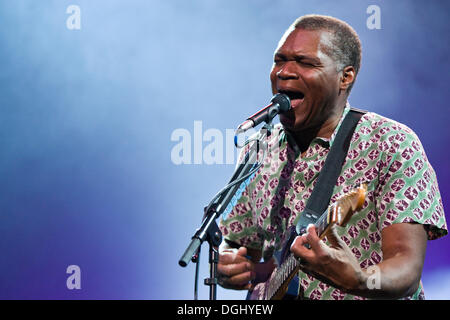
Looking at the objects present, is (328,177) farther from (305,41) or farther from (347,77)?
(305,41)

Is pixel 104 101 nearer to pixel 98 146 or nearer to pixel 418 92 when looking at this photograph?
pixel 98 146

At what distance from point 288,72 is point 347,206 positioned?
2.75ft

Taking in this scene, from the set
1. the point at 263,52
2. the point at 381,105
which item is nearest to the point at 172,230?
the point at 263,52

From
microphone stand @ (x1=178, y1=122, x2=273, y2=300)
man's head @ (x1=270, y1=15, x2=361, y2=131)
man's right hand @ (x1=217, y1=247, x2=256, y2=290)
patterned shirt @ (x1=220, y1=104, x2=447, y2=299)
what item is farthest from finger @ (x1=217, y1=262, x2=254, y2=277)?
man's head @ (x1=270, y1=15, x2=361, y2=131)

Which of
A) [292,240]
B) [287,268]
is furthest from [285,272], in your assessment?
[292,240]

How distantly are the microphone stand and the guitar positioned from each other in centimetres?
33

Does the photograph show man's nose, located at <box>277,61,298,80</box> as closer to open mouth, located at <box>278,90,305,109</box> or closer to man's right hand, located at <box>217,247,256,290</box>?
open mouth, located at <box>278,90,305,109</box>

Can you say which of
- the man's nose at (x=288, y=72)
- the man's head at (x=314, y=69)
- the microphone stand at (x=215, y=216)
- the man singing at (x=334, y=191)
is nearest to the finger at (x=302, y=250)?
the man singing at (x=334, y=191)

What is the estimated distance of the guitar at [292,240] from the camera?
6.16 ft

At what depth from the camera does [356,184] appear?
A: 242 cm

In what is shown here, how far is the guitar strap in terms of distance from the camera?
2.37 meters

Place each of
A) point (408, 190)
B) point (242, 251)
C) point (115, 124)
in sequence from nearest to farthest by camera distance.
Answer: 1. point (408, 190)
2. point (242, 251)
3. point (115, 124)

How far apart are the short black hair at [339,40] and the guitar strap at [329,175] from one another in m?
0.21
